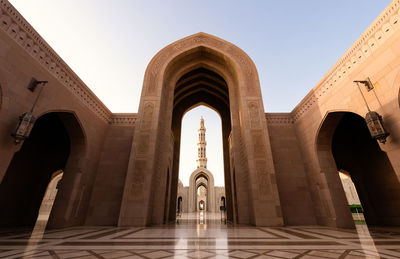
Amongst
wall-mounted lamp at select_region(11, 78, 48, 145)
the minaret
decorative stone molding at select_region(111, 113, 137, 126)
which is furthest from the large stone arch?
the minaret

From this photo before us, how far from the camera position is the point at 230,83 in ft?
35.6

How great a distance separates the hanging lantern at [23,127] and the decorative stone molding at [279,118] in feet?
30.6

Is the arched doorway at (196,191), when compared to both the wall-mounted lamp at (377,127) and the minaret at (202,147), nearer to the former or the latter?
the minaret at (202,147)

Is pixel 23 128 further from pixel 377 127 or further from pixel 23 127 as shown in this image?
pixel 377 127

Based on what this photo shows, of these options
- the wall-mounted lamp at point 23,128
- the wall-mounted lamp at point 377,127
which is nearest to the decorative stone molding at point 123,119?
the wall-mounted lamp at point 23,128

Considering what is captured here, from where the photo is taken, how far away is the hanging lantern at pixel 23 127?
14.5 feet

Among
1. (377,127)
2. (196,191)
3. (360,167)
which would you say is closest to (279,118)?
(360,167)

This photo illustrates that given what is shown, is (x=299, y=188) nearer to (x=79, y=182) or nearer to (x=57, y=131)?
(x=79, y=182)

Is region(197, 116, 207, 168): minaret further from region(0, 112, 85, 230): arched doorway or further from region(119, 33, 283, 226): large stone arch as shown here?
region(0, 112, 85, 230): arched doorway

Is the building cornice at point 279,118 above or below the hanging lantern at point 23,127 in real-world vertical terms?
above

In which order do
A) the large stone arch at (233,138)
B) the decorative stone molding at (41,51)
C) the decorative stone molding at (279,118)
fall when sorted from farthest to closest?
the decorative stone molding at (279,118), the large stone arch at (233,138), the decorative stone molding at (41,51)

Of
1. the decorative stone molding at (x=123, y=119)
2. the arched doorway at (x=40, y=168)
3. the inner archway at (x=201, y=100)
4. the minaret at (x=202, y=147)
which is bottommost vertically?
the arched doorway at (x=40, y=168)

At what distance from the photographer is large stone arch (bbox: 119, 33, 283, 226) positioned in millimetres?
7102

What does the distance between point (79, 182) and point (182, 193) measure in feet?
74.8
